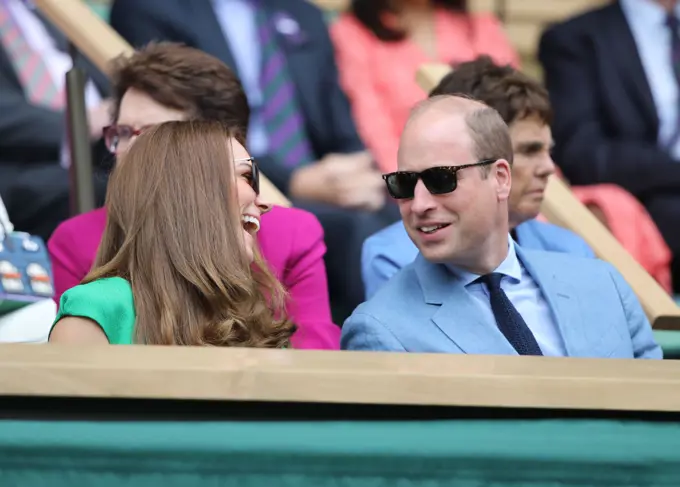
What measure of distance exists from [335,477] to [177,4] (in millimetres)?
2697

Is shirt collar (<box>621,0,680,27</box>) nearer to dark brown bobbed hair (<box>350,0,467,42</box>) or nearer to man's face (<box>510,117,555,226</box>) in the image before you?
dark brown bobbed hair (<box>350,0,467,42</box>)

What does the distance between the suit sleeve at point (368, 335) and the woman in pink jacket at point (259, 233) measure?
13.6 inches

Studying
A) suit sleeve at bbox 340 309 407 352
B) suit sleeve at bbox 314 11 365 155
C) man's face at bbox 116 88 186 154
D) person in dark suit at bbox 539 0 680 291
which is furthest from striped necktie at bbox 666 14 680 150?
suit sleeve at bbox 340 309 407 352

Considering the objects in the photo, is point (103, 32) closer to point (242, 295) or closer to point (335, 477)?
point (242, 295)

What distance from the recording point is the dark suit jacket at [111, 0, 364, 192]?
3.64 meters

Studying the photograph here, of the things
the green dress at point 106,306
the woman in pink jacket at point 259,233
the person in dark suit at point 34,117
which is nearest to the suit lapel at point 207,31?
the person in dark suit at point 34,117

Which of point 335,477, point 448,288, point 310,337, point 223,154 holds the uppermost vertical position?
point 223,154

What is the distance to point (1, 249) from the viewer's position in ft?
7.79

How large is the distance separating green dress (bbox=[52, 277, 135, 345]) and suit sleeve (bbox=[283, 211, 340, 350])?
0.59 m

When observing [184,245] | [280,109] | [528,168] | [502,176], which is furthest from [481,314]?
[280,109]

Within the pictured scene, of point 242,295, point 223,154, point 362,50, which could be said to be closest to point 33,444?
point 242,295

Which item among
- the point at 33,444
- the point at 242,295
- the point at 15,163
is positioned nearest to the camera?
the point at 33,444

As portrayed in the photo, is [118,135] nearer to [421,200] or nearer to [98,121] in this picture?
[421,200]

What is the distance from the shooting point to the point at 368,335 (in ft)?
6.42
